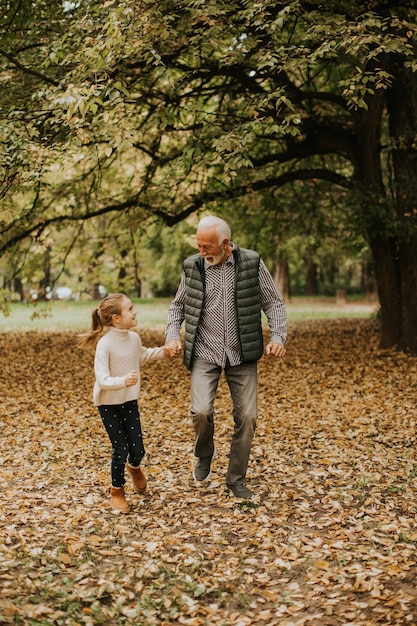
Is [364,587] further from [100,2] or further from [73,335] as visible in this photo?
[73,335]

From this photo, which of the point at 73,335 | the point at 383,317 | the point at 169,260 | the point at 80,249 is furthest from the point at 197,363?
the point at 169,260

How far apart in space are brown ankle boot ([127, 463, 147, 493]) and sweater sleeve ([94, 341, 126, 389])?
93 centimetres

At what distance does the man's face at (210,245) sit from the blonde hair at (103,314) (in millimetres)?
679

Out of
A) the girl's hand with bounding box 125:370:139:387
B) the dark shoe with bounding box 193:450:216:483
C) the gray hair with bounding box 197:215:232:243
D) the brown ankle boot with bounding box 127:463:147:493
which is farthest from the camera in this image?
the dark shoe with bounding box 193:450:216:483

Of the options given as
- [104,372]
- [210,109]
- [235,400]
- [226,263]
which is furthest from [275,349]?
[210,109]

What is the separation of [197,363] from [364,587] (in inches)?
81.5

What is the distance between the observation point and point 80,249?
15836 millimetres

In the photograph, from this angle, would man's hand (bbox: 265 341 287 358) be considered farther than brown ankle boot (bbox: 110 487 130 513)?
No

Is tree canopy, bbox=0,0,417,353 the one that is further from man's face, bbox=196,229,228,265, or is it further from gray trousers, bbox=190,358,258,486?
gray trousers, bbox=190,358,258,486

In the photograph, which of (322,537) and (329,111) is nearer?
(322,537)

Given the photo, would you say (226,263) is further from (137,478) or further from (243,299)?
(137,478)

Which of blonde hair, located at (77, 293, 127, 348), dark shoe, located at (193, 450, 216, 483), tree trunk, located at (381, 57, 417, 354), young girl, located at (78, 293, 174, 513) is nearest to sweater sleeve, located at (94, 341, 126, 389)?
young girl, located at (78, 293, 174, 513)

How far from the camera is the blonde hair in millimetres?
4883

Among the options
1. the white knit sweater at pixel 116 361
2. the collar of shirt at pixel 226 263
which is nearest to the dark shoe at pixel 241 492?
the white knit sweater at pixel 116 361
